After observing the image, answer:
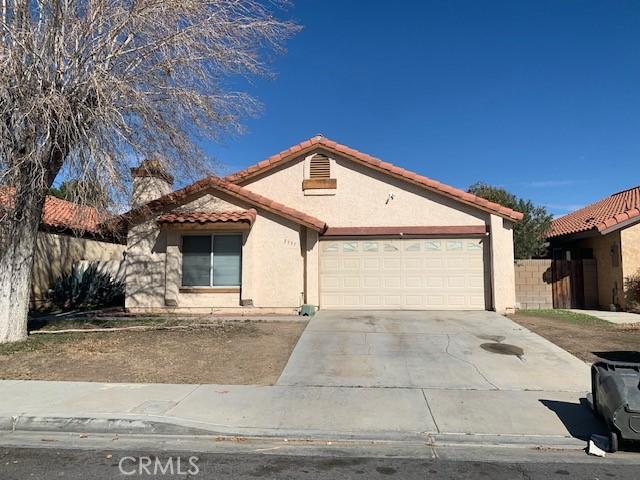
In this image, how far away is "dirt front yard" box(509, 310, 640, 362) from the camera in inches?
392

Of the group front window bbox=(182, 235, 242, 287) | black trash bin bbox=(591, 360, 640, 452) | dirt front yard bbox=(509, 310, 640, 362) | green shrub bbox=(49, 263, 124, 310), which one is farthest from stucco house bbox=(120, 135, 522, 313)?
black trash bin bbox=(591, 360, 640, 452)

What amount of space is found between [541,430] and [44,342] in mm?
9069

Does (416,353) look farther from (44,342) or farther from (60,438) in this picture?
(44,342)

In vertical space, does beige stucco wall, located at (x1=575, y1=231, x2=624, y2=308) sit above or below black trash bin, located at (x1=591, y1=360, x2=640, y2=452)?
above

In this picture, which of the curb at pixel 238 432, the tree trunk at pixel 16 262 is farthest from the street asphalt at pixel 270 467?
the tree trunk at pixel 16 262

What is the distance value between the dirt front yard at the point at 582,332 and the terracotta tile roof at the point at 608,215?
343 cm

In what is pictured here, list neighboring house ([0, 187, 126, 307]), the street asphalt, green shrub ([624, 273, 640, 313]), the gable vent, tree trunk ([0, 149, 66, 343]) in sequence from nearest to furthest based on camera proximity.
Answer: the street asphalt → tree trunk ([0, 149, 66, 343]) → green shrub ([624, 273, 640, 313]) → the gable vent → neighboring house ([0, 187, 126, 307])

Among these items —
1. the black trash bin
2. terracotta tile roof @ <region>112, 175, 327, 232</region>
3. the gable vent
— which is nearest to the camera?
the black trash bin

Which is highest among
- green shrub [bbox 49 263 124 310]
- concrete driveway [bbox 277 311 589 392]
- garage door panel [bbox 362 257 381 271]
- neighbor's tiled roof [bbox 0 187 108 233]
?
neighbor's tiled roof [bbox 0 187 108 233]

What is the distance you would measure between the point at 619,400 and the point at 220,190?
1171 cm

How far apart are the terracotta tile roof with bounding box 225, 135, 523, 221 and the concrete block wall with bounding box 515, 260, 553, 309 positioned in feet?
9.05

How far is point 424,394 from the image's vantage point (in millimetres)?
7098

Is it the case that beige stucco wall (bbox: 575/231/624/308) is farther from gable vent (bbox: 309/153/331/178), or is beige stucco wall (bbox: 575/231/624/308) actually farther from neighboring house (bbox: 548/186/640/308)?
gable vent (bbox: 309/153/331/178)

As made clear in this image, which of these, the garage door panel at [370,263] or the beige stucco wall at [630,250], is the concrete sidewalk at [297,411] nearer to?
the garage door panel at [370,263]
